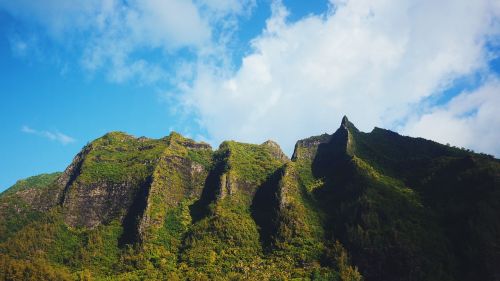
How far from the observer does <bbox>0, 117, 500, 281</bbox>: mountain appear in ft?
446

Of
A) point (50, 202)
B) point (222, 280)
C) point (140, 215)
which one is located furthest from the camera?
point (50, 202)

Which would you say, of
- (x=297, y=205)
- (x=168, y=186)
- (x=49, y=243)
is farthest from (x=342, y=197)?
(x=49, y=243)

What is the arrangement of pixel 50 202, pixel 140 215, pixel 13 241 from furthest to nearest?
pixel 50 202 < pixel 140 215 < pixel 13 241

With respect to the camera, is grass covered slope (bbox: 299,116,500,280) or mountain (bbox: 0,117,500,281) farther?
mountain (bbox: 0,117,500,281)

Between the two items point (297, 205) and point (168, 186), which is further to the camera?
point (168, 186)

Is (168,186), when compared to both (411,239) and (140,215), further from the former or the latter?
(411,239)

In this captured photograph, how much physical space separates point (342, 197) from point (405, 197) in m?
21.3

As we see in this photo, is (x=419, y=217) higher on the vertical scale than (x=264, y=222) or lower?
lower

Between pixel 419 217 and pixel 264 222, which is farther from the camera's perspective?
pixel 264 222

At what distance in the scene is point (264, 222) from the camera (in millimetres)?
168000

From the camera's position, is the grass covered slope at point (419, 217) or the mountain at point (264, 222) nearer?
the grass covered slope at point (419, 217)

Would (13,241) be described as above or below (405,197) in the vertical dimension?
below

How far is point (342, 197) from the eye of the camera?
560 ft

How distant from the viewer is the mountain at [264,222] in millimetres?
136000
